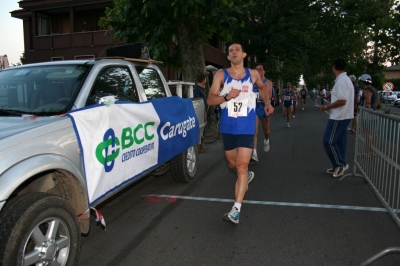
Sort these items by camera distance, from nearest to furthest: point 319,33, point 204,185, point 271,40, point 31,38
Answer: point 204,185 < point 31,38 < point 271,40 < point 319,33

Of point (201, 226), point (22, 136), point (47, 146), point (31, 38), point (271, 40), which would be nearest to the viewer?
point (22, 136)

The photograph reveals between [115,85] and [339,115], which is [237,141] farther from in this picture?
[339,115]

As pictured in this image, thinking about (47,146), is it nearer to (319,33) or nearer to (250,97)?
(250,97)

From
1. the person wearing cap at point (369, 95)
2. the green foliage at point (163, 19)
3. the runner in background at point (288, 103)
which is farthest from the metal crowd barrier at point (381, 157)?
the runner in background at point (288, 103)

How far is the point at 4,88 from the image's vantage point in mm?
3748

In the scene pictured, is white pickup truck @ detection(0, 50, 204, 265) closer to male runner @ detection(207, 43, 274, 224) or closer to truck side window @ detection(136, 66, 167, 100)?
truck side window @ detection(136, 66, 167, 100)

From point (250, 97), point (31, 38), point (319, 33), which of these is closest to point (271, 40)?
point (319, 33)

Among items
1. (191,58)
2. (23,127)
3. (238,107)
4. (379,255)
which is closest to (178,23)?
(191,58)

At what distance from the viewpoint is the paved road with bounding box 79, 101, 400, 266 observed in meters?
3.47

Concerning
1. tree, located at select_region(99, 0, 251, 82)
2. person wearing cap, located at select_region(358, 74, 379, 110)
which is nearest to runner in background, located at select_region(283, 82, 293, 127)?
person wearing cap, located at select_region(358, 74, 379, 110)

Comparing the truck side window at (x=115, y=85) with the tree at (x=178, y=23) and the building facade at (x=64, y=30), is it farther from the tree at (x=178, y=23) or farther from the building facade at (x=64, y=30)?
the building facade at (x=64, y=30)

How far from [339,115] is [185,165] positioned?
9.43 ft

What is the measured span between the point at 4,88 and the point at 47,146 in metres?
1.52

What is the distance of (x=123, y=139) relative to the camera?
3.59 m
